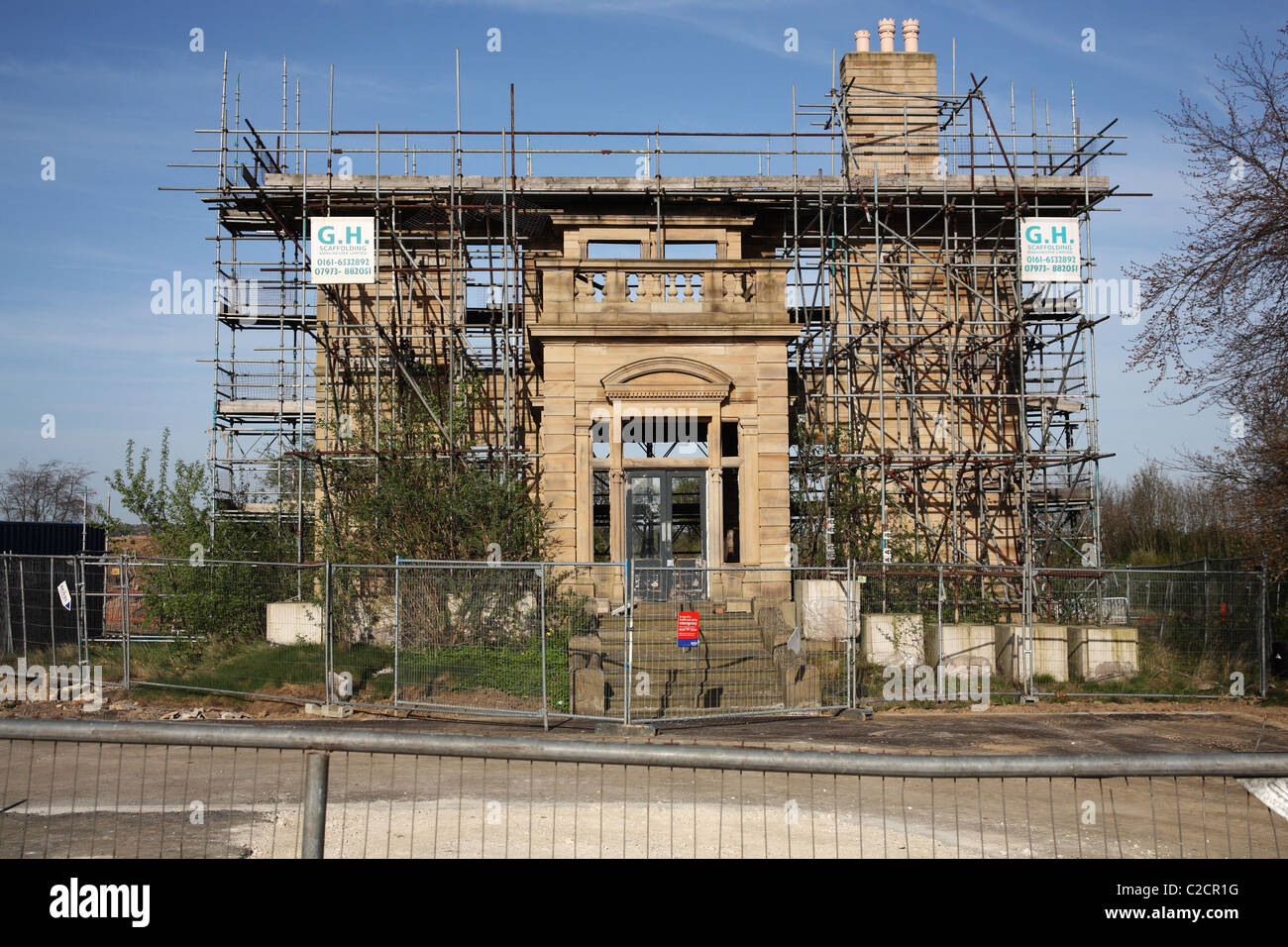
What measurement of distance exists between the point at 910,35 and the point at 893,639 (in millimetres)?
14897

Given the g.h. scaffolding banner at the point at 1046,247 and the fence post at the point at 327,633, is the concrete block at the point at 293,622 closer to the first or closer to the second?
the fence post at the point at 327,633

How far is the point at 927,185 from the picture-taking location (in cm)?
2150

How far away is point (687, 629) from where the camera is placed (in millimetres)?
13594

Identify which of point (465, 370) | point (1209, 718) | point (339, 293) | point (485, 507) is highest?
point (339, 293)

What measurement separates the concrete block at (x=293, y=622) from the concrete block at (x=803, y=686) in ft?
23.1

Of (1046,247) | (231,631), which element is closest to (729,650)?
(231,631)

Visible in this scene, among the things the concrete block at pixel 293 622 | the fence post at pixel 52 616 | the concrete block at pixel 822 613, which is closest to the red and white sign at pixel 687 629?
the concrete block at pixel 822 613

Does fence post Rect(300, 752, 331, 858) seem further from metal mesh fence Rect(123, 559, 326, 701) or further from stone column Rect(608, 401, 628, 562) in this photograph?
stone column Rect(608, 401, 628, 562)

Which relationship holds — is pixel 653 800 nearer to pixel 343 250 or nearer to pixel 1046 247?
pixel 343 250

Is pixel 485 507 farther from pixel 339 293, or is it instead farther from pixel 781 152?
pixel 781 152

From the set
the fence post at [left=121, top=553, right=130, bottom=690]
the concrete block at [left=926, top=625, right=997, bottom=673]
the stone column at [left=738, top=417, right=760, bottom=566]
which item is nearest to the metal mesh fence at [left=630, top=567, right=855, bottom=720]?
the stone column at [left=738, top=417, right=760, bottom=566]
